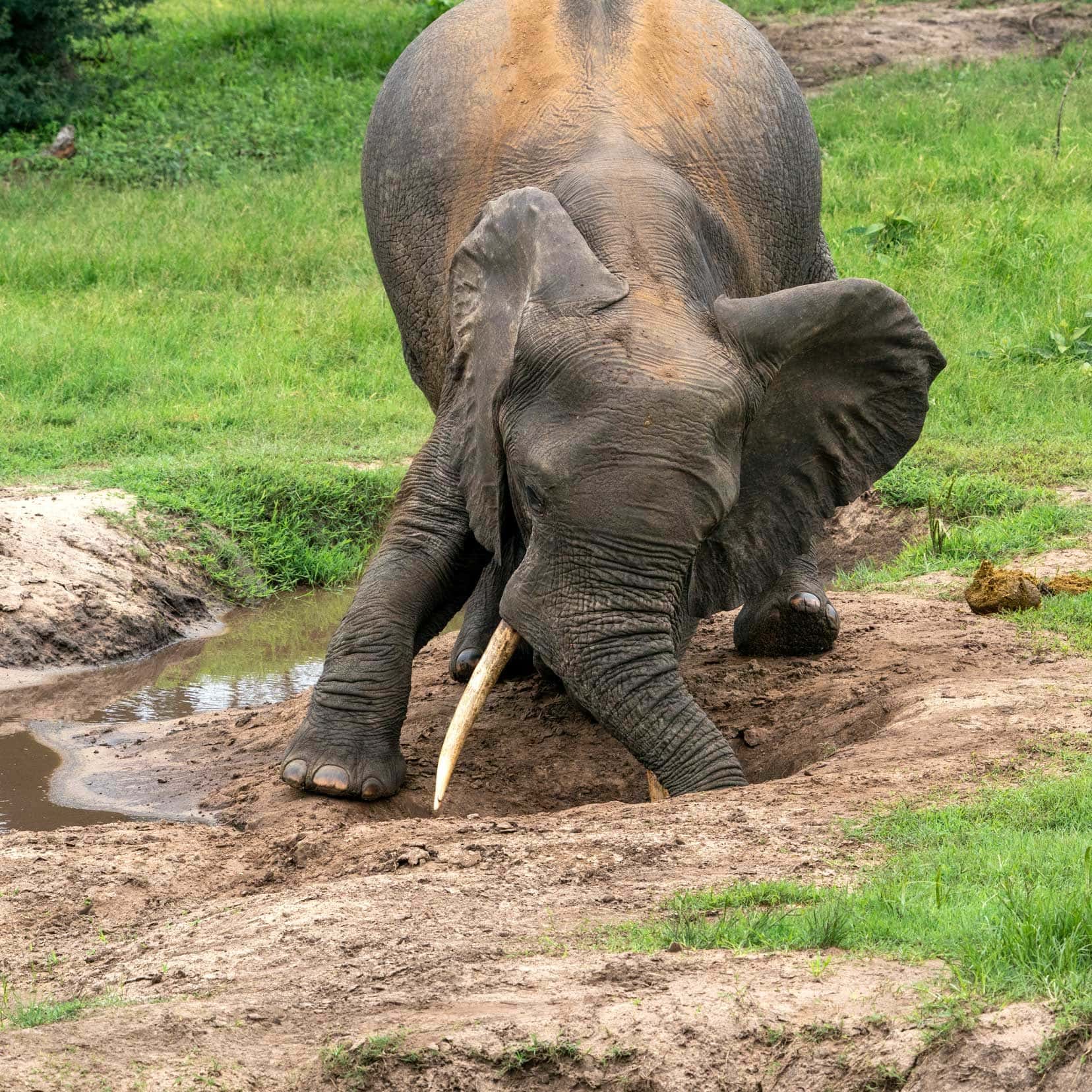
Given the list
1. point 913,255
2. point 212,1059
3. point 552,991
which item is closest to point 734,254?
point 552,991

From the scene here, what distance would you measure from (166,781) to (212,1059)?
307cm

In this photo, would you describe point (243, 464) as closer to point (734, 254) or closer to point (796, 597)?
point (796, 597)

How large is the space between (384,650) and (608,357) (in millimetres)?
1410

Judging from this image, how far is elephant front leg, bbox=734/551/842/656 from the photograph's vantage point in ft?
21.5

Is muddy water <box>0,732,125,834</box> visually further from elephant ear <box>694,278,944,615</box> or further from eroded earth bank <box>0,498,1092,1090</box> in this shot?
elephant ear <box>694,278,944,615</box>

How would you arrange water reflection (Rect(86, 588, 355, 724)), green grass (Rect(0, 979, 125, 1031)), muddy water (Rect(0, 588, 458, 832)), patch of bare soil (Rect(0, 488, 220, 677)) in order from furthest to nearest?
patch of bare soil (Rect(0, 488, 220, 677))
water reflection (Rect(86, 588, 355, 724))
muddy water (Rect(0, 588, 458, 832))
green grass (Rect(0, 979, 125, 1031))

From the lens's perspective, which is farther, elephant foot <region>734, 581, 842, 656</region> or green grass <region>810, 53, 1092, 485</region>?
green grass <region>810, 53, 1092, 485</region>

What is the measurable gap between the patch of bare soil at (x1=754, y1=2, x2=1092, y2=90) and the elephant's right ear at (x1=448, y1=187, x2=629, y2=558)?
13.6 m

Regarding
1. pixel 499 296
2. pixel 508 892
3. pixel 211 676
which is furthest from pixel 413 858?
pixel 211 676

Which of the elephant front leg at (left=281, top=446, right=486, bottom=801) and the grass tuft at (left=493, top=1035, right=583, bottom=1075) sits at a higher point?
the grass tuft at (left=493, top=1035, right=583, bottom=1075)

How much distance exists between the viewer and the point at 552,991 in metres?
3.10

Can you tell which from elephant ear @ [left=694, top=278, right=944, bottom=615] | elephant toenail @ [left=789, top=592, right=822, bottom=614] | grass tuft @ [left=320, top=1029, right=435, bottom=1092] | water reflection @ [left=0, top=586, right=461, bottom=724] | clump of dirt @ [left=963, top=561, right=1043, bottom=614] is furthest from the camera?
water reflection @ [left=0, top=586, right=461, bottom=724]

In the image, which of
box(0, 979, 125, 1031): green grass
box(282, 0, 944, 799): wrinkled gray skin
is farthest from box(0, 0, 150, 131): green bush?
box(0, 979, 125, 1031): green grass

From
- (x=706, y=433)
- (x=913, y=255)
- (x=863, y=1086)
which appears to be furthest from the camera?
(x=913, y=255)
